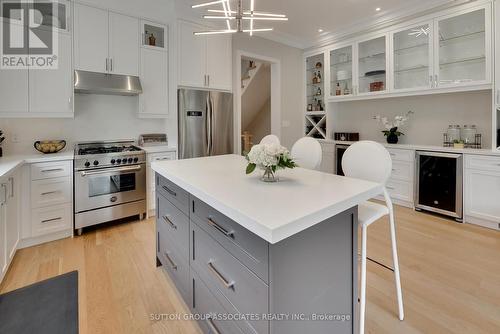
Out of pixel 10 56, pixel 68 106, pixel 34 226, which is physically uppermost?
pixel 10 56

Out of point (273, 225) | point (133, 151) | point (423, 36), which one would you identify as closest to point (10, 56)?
point (133, 151)

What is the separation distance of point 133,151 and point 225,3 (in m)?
2.11

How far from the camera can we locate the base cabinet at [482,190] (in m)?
2.93

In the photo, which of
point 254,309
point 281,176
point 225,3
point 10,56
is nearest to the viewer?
point 254,309

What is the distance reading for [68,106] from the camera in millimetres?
2891

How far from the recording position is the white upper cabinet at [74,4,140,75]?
9.59 ft

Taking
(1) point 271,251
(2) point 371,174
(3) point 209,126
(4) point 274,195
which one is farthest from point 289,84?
(1) point 271,251

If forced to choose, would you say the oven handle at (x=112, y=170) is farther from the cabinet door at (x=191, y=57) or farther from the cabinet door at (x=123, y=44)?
the cabinet door at (x=191, y=57)

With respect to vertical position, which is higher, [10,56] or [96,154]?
[10,56]

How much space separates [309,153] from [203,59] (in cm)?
252

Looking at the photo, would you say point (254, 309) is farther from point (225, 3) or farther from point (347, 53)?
point (347, 53)

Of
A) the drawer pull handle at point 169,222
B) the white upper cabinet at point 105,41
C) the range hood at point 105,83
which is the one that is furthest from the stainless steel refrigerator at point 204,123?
the drawer pull handle at point 169,222

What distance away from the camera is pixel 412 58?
3.80m

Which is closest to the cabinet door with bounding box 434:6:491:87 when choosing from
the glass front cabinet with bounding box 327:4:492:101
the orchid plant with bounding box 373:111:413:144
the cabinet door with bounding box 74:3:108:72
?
the glass front cabinet with bounding box 327:4:492:101
